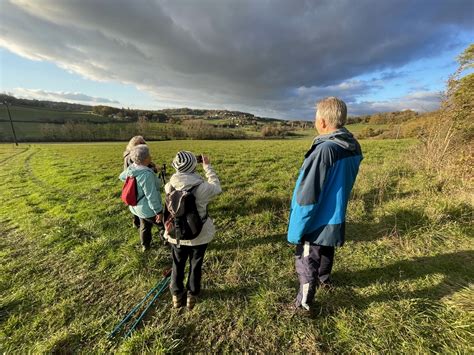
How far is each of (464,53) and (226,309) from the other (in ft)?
35.1

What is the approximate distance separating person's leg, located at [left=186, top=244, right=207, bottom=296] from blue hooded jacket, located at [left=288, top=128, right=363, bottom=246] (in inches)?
50.1

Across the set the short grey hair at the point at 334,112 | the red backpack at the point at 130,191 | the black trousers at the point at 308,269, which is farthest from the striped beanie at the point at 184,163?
the black trousers at the point at 308,269

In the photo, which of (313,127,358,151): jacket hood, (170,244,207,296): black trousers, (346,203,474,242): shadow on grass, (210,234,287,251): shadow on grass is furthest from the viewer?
(346,203,474,242): shadow on grass

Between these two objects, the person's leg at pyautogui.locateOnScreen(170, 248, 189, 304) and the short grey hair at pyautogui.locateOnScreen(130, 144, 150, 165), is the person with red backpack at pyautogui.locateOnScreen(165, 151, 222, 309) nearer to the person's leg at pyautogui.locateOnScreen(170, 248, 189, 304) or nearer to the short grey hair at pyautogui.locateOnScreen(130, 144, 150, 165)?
the person's leg at pyautogui.locateOnScreen(170, 248, 189, 304)

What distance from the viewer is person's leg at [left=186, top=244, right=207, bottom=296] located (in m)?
2.95

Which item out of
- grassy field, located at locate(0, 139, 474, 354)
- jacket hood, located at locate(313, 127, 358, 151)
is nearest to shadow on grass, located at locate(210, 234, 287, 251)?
→ grassy field, located at locate(0, 139, 474, 354)

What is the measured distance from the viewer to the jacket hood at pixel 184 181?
8.59ft

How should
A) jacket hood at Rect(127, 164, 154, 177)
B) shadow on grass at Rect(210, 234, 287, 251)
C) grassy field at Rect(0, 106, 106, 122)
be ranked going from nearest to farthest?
jacket hood at Rect(127, 164, 154, 177) → shadow on grass at Rect(210, 234, 287, 251) → grassy field at Rect(0, 106, 106, 122)

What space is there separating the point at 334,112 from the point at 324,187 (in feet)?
2.89

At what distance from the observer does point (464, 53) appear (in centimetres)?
701

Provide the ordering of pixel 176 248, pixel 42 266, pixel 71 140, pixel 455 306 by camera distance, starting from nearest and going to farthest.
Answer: pixel 455 306 → pixel 176 248 → pixel 42 266 → pixel 71 140

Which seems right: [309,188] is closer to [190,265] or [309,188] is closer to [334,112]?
[334,112]

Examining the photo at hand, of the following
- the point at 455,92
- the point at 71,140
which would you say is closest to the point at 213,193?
the point at 455,92

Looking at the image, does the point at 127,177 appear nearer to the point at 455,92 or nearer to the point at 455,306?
the point at 455,306
